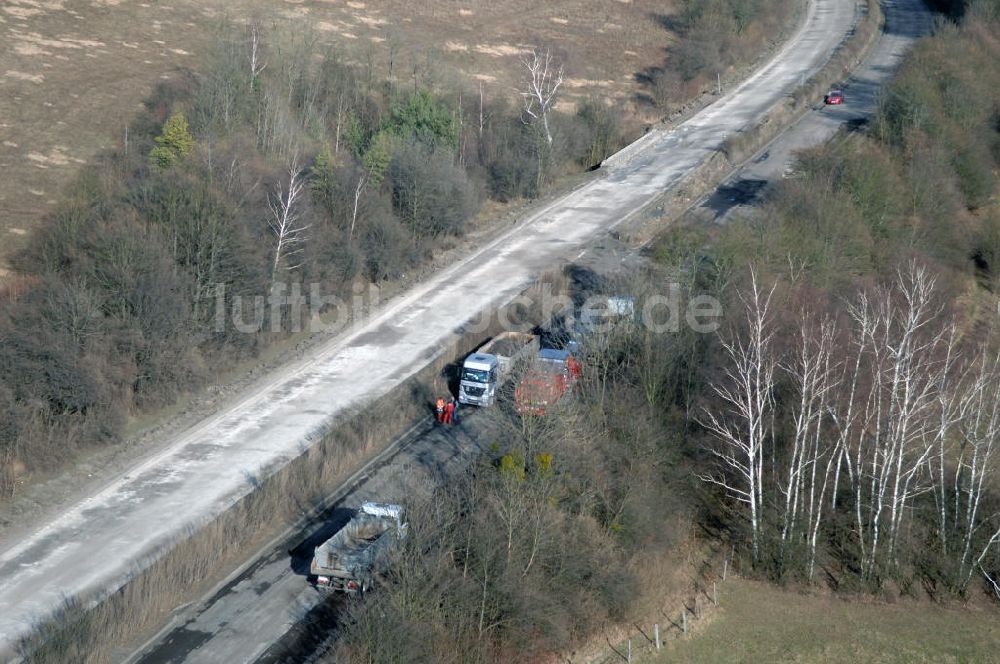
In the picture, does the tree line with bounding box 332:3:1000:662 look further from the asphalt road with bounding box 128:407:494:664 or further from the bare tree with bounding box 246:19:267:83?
the bare tree with bounding box 246:19:267:83

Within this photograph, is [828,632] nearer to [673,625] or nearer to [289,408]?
[673,625]

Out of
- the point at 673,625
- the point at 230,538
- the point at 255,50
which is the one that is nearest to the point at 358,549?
the point at 230,538

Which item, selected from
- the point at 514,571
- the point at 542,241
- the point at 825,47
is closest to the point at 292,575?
the point at 514,571

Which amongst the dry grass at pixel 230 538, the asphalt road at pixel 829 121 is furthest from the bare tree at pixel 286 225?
the asphalt road at pixel 829 121

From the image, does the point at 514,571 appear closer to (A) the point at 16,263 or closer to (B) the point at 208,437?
(B) the point at 208,437

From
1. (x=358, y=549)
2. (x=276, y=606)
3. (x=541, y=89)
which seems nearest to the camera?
(x=276, y=606)

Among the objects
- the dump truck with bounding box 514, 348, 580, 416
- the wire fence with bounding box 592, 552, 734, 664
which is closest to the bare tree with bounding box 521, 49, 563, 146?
the dump truck with bounding box 514, 348, 580, 416

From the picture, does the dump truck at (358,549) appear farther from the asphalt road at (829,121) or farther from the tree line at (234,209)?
the asphalt road at (829,121)
